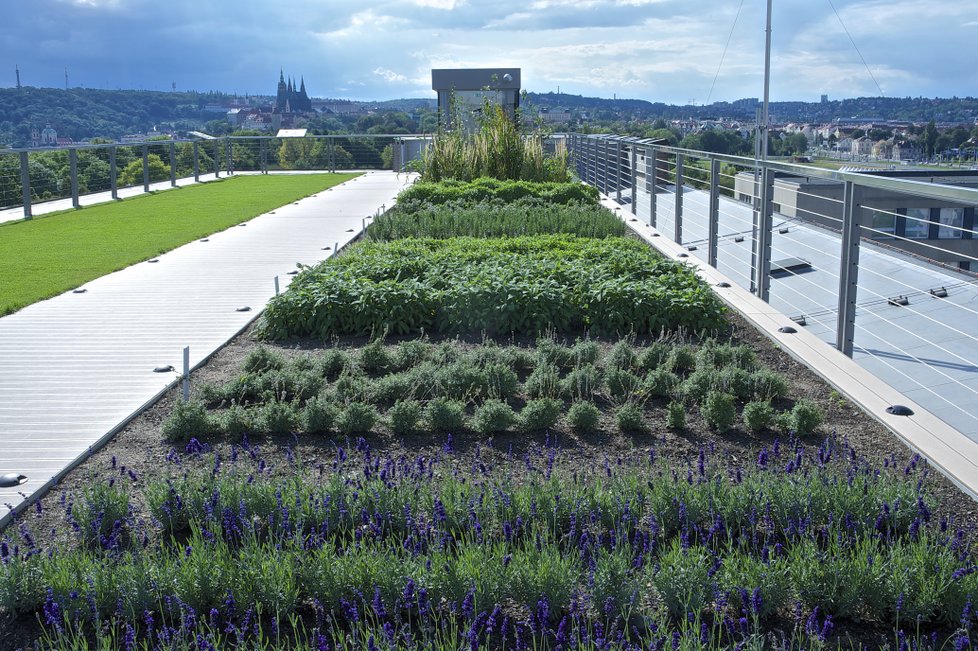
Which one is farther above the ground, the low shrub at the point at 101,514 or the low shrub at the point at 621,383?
the low shrub at the point at 621,383

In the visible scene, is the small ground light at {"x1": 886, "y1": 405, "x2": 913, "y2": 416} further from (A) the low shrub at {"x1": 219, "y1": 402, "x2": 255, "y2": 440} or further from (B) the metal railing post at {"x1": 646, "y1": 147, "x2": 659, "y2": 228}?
(B) the metal railing post at {"x1": 646, "y1": 147, "x2": 659, "y2": 228}

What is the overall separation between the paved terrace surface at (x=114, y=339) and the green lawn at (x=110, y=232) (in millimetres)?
372

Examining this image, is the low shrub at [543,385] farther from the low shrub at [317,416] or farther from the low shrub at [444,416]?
the low shrub at [317,416]

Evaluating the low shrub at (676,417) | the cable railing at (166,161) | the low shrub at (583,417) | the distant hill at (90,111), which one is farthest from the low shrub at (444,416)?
the distant hill at (90,111)

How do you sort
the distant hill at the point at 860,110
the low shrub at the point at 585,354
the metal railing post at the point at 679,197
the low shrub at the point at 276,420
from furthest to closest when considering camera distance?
the distant hill at the point at 860,110 → the metal railing post at the point at 679,197 → the low shrub at the point at 585,354 → the low shrub at the point at 276,420

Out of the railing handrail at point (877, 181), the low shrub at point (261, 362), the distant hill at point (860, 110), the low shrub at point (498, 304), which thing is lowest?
the low shrub at point (261, 362)

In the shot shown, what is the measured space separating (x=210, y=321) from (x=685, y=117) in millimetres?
30409

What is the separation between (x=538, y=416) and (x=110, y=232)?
33.0 ft

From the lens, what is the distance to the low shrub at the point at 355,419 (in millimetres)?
4418

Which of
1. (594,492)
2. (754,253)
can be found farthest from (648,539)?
(754,253)

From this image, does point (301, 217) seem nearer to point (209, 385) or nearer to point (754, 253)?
point (754, 253)

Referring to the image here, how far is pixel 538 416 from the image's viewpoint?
175 inches

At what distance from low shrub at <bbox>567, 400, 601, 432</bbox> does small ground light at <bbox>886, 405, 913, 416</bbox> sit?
1409 mm

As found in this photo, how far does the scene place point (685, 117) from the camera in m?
34.7
